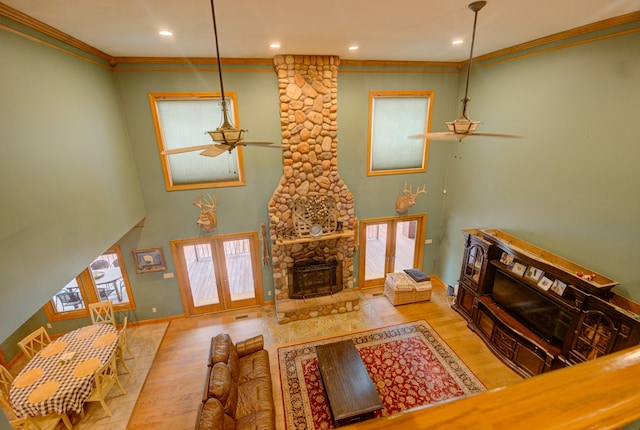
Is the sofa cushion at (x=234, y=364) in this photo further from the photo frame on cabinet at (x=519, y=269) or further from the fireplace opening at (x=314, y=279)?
the photo frame on cabinet at (x=519, y=269)

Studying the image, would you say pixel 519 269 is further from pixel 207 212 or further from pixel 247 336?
pixel 207 212

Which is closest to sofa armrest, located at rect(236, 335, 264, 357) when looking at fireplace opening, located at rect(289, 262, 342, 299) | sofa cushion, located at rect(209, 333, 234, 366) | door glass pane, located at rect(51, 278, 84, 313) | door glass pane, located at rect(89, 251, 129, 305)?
sofa cushion, located at rect(209, 333, 234, 366)

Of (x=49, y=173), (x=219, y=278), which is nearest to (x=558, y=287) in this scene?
(x=219, y=278)

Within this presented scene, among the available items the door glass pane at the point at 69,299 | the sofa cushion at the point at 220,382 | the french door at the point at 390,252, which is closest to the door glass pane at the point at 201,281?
the door glass pane at the point at 69,299

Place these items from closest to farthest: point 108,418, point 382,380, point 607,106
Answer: point 607,106 < point 108,418 < point 382,380

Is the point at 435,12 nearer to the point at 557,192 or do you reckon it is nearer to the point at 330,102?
the point at 330,102

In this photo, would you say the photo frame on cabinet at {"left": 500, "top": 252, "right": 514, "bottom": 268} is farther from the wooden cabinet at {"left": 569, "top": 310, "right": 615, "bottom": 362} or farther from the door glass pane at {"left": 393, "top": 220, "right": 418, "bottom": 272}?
the door glass pane at {"left": 393, "top": 220, "right": 418, "bottom": 272}

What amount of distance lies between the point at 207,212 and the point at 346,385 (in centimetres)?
405

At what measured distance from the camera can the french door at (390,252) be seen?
23.4ft

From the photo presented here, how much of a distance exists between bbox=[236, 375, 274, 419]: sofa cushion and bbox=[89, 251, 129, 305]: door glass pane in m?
3.80

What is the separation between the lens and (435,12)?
134 inches

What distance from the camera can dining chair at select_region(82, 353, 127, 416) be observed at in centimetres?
423

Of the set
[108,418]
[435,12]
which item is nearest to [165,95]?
[435,12]

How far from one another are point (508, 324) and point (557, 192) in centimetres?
228
